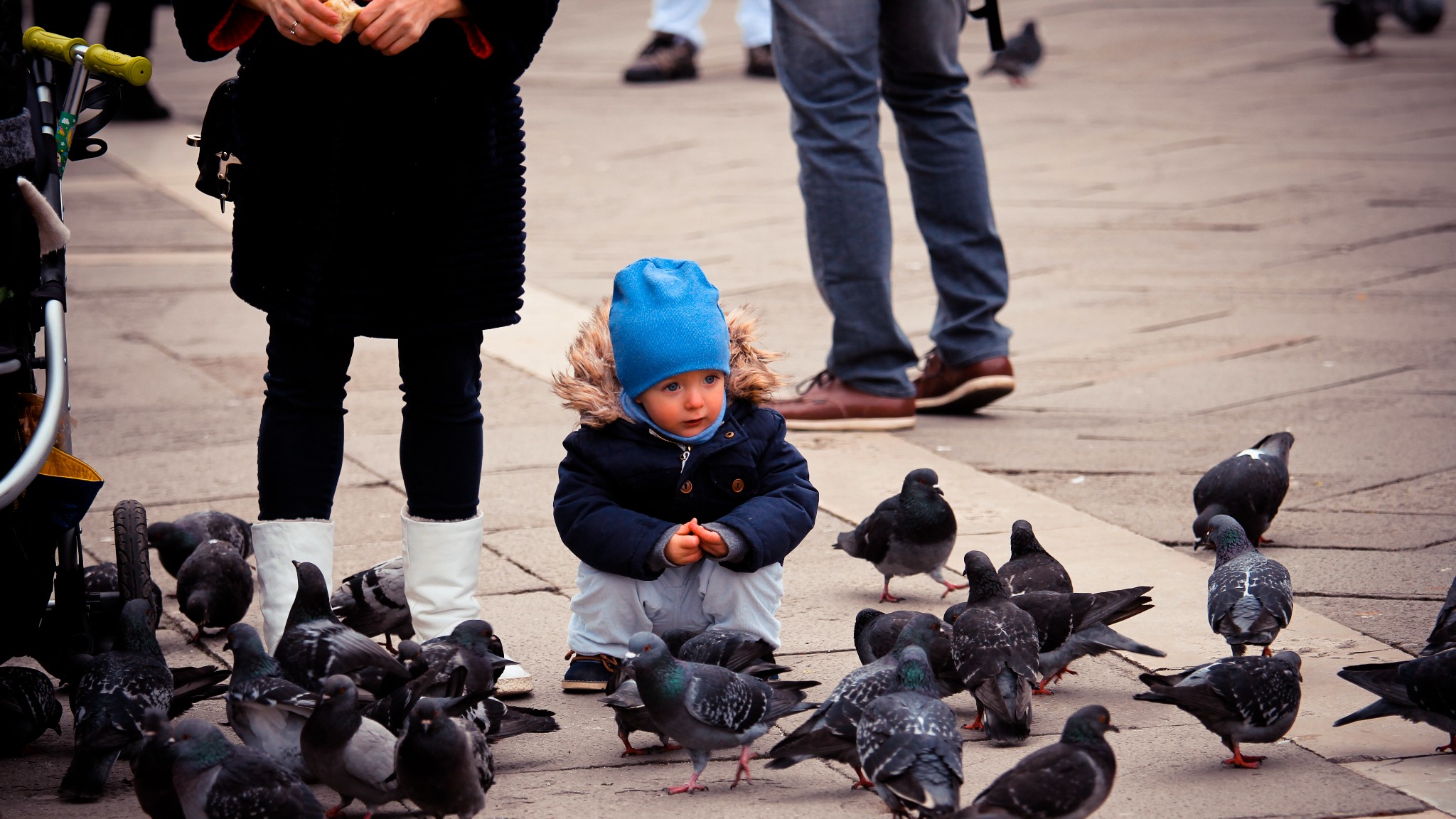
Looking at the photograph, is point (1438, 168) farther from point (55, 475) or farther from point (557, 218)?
point (55, 475)

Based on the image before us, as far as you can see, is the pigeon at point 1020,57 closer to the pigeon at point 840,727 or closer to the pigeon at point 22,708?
the pigeon at point 840,727

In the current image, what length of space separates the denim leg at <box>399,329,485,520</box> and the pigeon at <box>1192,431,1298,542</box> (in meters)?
1.99

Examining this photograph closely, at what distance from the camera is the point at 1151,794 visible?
10.3 ft

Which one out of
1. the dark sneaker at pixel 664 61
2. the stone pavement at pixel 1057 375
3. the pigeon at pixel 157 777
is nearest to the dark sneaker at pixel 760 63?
the dark sneaker at pixel 664 61

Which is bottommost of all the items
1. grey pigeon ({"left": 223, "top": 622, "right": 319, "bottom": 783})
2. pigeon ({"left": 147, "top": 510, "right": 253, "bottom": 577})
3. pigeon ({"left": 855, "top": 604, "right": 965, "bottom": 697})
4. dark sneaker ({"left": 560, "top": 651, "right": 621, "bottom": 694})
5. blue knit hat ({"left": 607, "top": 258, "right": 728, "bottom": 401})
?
pigeon ({"left": 147, "top": 510, "right": 253, "bottom": 577})

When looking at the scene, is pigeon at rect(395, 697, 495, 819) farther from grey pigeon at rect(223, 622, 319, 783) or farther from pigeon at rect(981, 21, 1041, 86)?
pigeon at rect(981, 21, 1041, 86)

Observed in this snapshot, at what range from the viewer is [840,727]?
3135mm

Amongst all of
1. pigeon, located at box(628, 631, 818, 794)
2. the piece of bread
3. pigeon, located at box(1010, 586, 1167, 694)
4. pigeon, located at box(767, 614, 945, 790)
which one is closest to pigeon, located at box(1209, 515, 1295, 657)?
pigeon, located at box(1010, 586, 1167, 694)

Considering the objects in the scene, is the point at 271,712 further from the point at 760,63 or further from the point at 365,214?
the point at 760,63

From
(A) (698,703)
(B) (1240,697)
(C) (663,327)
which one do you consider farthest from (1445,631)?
(C) (663,327)

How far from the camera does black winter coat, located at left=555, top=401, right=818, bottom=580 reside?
3619 mm

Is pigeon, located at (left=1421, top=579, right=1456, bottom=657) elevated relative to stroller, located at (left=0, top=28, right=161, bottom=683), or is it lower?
lower

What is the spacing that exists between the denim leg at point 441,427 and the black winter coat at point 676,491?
0.72 feet

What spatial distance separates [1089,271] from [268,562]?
5619mm
